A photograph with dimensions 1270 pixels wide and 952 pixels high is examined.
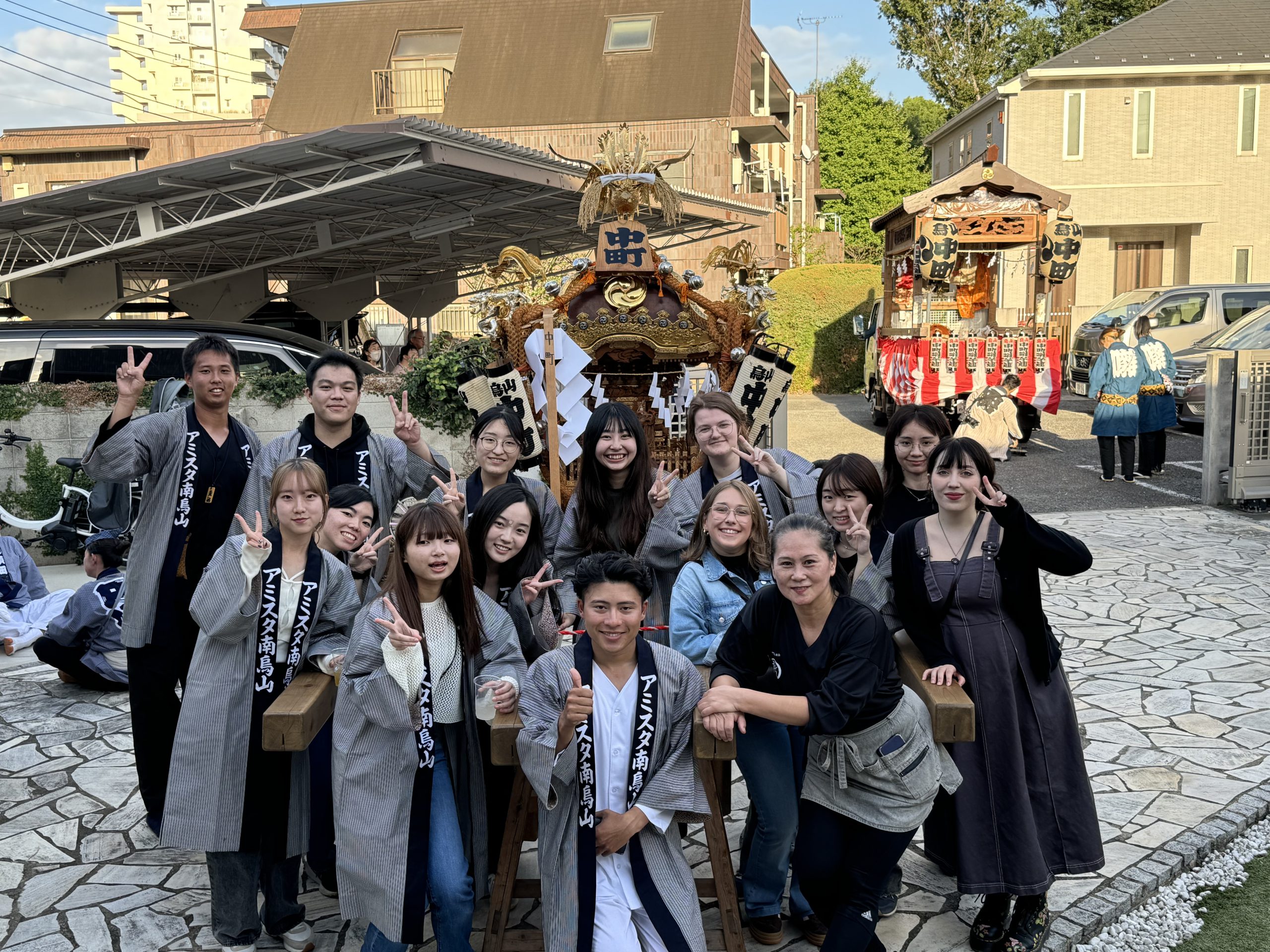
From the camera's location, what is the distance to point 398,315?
28547 millimetres

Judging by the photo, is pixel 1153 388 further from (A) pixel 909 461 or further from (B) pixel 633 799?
(B) pixel 633 799

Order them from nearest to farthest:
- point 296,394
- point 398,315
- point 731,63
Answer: point 296,394 → point 731,63 → point 398,315

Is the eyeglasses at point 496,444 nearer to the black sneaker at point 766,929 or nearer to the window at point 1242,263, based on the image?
the black sneaker at point 766,929

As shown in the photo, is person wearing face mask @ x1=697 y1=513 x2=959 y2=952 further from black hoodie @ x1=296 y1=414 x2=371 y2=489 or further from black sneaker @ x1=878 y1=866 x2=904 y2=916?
black hoodie @ x1=296 y1=414 x2=371 y2=489

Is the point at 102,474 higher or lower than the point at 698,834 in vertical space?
higher

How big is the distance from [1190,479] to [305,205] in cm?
1108

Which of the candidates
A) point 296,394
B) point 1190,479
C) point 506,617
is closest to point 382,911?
point 506,617

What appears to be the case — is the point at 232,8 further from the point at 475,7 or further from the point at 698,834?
the point at 698,834

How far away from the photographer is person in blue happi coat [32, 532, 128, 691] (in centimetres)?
610

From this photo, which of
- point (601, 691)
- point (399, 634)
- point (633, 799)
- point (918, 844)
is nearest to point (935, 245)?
point (918, 844)

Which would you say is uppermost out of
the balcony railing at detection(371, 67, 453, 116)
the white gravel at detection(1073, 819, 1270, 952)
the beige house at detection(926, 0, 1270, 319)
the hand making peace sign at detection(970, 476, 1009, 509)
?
the balcony railing at detection(371, 67, 453, 116)

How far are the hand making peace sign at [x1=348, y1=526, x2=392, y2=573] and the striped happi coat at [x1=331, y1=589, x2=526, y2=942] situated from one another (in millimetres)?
552

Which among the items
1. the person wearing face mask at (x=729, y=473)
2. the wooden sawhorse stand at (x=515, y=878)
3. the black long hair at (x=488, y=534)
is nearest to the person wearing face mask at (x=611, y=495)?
the person wearing face mask at (x=729, y=473)

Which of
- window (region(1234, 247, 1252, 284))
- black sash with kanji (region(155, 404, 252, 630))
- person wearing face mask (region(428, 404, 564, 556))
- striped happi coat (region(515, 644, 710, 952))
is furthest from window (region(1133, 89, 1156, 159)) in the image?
striped happi coat (region(515, 644, 710, 952))
